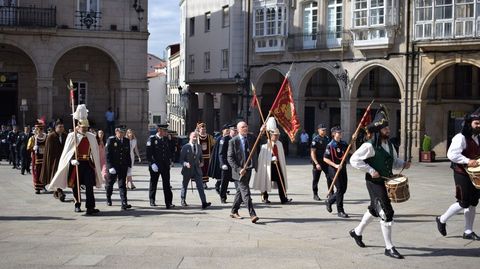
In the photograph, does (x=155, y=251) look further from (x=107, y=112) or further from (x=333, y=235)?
(x=107, y=112)

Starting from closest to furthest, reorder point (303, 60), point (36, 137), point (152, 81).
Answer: point (36, 137) → point (303, 60) → point (152, 81)

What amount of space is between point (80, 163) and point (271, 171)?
4.32 meters

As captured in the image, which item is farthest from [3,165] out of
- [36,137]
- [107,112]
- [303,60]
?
[303,60]

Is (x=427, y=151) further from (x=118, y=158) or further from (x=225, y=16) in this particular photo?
(x=118, y=158)

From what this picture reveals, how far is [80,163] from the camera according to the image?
12.7 meters

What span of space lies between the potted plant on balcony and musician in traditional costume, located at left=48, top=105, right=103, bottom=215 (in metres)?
19.2

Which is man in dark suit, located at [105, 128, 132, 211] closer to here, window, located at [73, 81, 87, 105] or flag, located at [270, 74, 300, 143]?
flag, located at [270, 74, 300, 143]

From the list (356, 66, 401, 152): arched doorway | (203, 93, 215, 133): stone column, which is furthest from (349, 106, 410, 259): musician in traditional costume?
(203, 93, 215, 133): stone column

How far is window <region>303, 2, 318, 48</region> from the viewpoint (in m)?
32.9

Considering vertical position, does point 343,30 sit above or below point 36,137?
above

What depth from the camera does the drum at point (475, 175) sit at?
970 centimetres

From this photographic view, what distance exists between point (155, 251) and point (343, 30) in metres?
23.7

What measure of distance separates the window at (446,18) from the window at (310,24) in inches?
245

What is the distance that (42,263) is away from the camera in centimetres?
841
